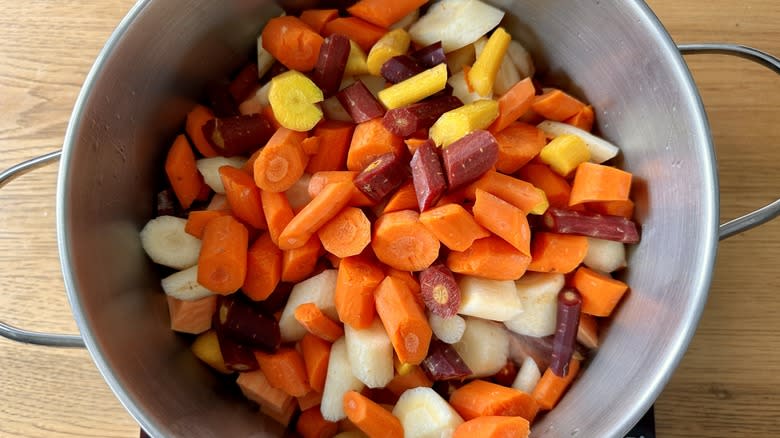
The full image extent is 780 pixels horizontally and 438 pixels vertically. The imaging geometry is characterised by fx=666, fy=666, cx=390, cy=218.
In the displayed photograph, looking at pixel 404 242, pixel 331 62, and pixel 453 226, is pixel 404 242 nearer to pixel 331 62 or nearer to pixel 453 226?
pixel 453 226

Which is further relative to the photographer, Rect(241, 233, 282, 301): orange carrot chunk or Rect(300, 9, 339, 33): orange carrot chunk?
Rect(300, 9, 339, 33): orange carrot chunk

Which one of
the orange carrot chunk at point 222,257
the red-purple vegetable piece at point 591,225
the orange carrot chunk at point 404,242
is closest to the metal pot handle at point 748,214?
the red-purple vegetable piece at point 591,225

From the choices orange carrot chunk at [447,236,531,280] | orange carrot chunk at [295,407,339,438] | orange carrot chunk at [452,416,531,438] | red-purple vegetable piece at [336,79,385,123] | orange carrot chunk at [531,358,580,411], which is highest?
red-purple vegetable piece at [336,79,385,123]

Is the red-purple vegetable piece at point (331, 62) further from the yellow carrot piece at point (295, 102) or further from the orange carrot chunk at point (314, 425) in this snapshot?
the orange carrot chunk at point (314, 425)

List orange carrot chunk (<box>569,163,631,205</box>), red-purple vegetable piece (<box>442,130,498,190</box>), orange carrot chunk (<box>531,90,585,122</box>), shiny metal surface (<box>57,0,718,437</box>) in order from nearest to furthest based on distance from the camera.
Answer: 1. shiny metal surface (<box>57,0,718,437</box>)
2. red-purple vegetable piece (<box>442,130,498,190</box>)
3. orange carrot chunk (<box>569,163,631,205</box>)
4. orange carrot chunk (<box>531,90,585,122</box>)

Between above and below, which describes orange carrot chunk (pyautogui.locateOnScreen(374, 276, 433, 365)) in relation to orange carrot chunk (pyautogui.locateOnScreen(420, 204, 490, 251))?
below

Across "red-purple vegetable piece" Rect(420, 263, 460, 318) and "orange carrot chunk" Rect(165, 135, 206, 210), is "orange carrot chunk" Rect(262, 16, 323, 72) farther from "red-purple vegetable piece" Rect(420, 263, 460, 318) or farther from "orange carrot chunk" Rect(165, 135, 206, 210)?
"red-purple vegetable piece" Rect(420, 263, 460, 318)

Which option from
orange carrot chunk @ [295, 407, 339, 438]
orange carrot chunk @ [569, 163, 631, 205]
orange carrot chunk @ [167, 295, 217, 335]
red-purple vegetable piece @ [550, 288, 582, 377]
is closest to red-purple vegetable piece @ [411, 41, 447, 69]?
orange carrot chunk @ [569, 163, 631, 205]
